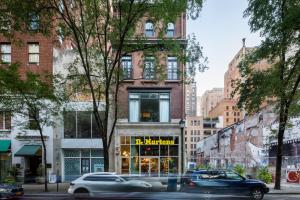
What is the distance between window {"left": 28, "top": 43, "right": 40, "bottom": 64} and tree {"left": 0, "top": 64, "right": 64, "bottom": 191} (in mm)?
7331

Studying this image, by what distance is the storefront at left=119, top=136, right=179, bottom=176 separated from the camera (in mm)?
38406

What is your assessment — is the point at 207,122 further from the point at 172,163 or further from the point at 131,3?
the point at 131,3

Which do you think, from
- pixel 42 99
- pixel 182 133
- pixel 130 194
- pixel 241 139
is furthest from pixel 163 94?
pixel 130 194

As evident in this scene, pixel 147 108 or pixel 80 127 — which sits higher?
pixel 147 108

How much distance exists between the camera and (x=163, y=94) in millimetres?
39188

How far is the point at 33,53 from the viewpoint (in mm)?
38531

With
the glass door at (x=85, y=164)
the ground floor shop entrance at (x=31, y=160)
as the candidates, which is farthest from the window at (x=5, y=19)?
the glass door at (x=85, y=164)

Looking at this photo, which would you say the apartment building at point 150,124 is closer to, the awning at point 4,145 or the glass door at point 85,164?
the glass door at point 85,164

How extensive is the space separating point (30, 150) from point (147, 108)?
34.7 ft

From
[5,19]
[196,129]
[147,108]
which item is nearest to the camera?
[5,19]

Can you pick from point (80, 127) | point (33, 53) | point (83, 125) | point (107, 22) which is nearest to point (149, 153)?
point (83, 125)

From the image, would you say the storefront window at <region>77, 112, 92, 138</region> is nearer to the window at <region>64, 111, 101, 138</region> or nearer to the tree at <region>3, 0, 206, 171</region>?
the window at <region>64, 111, 101, 138</region>

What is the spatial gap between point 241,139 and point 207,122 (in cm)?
9664

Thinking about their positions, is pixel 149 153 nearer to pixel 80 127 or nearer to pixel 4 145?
pixel 80 127
